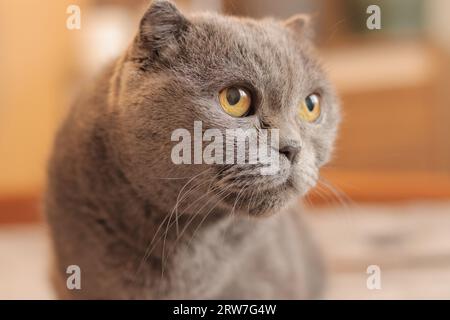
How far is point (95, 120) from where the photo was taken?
1.07 metres

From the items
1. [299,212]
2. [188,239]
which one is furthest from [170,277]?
[299,212]

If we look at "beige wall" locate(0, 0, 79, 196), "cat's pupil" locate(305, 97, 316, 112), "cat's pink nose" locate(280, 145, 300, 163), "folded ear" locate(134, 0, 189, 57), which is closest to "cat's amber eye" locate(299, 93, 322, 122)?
"cat's pupil" locate(305, 97, 316, 112)

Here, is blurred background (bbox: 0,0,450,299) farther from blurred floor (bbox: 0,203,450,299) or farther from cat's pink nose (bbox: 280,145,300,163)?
cat's pink nose (bbox: 280,145,300,163)

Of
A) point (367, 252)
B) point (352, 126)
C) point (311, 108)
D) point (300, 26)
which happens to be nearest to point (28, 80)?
point (352, 126)

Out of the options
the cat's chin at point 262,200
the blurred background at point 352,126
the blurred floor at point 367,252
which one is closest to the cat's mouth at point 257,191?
the cat's chin at point 262,200

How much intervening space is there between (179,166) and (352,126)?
246 cm

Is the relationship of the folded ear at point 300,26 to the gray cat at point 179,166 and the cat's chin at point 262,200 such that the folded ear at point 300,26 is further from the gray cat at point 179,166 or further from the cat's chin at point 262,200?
the cat's chin at point 262,200

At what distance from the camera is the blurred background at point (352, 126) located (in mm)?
1578

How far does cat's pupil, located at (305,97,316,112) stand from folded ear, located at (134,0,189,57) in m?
0.23

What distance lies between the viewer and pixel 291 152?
3.02 feet

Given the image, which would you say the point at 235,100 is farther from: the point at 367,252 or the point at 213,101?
the point at 367,252

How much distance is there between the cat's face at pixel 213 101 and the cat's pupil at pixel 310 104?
2 cm

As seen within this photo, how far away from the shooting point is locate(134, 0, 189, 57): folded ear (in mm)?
938
